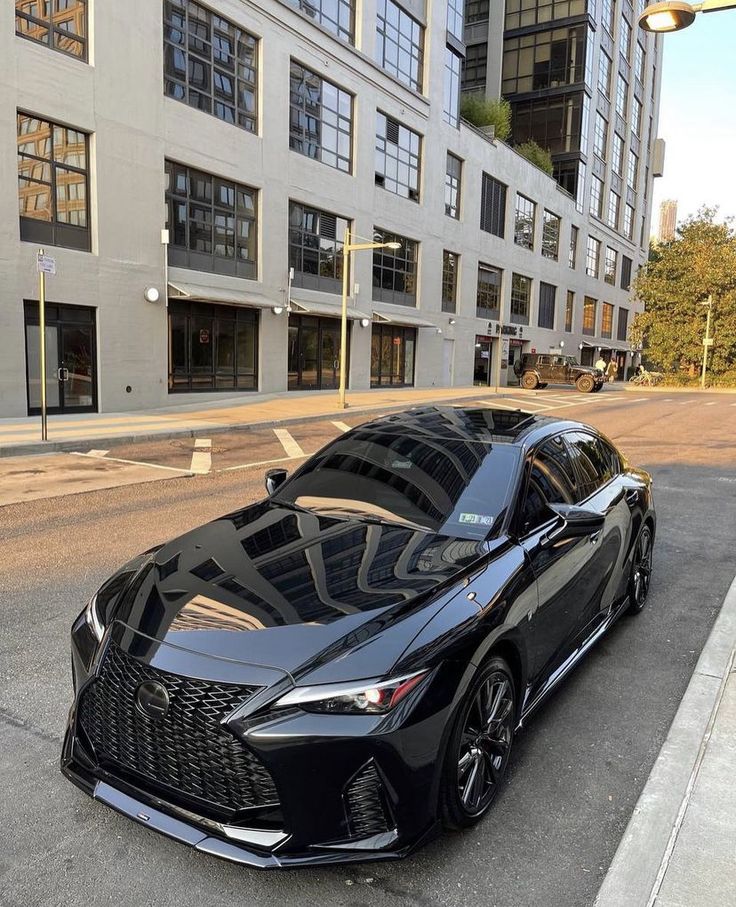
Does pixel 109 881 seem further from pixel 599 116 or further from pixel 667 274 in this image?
pixel 599 116

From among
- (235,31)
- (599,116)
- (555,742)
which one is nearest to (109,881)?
(555,742)

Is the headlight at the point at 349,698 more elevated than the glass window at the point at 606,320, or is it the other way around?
the glass window at the point at 606,320

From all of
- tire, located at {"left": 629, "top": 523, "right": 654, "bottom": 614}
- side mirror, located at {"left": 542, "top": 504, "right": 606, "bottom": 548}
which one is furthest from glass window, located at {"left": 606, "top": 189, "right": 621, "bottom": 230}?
side mirror, located at {"left": 542, "top": 504, "right": 606, "bottom": 548}

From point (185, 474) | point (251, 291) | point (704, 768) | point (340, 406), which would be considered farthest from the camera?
point (251, 291)

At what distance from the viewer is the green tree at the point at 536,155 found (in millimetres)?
49791

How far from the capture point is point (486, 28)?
5216cm

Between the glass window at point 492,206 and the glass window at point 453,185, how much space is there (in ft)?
9.51

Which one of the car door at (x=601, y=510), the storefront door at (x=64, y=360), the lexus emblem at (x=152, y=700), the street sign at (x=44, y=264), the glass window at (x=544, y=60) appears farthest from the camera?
the glass window at (x=544, y=60)

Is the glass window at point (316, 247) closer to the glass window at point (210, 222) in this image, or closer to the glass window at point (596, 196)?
the glass window at point (210, 222)

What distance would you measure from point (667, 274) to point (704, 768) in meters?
51.0

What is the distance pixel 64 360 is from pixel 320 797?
59.8 ft

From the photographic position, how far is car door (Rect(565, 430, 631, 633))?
4.09 m

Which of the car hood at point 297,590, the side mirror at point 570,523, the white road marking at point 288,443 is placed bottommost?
the white road marking at point 288,443

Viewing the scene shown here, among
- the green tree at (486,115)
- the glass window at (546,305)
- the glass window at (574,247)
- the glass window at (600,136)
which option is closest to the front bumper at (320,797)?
the green tree at (486,115)
